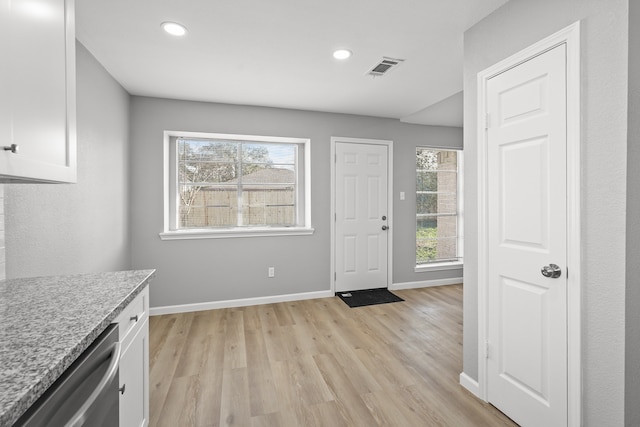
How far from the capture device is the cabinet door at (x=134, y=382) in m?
1.21

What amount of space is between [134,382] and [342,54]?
2501mm

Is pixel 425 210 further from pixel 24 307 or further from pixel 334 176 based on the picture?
pixel 24 307

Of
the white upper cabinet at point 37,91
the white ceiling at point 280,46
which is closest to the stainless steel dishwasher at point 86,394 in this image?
the white upper cabinet at point 37,91

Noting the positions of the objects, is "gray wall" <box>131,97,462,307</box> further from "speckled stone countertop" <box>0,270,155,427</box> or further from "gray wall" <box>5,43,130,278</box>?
"speckled stone countertop" <box>0,270,155,427</box>

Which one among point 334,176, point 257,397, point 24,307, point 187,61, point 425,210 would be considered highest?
point 187,61

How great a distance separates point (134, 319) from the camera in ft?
4.30

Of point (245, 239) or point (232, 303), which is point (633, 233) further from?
point (232, 303)

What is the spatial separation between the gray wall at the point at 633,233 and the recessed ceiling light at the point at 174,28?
2369 mm

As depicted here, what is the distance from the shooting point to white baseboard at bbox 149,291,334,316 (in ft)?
11.2

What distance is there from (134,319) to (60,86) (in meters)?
1.01

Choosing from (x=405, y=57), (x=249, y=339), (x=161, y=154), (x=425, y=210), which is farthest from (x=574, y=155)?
(x=161, y=154)

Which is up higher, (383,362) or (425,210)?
(425,210)

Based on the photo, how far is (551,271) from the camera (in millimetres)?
1524

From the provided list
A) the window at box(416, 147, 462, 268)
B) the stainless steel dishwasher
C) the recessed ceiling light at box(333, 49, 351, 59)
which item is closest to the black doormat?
the window at box(416, 147, 462, 268)
